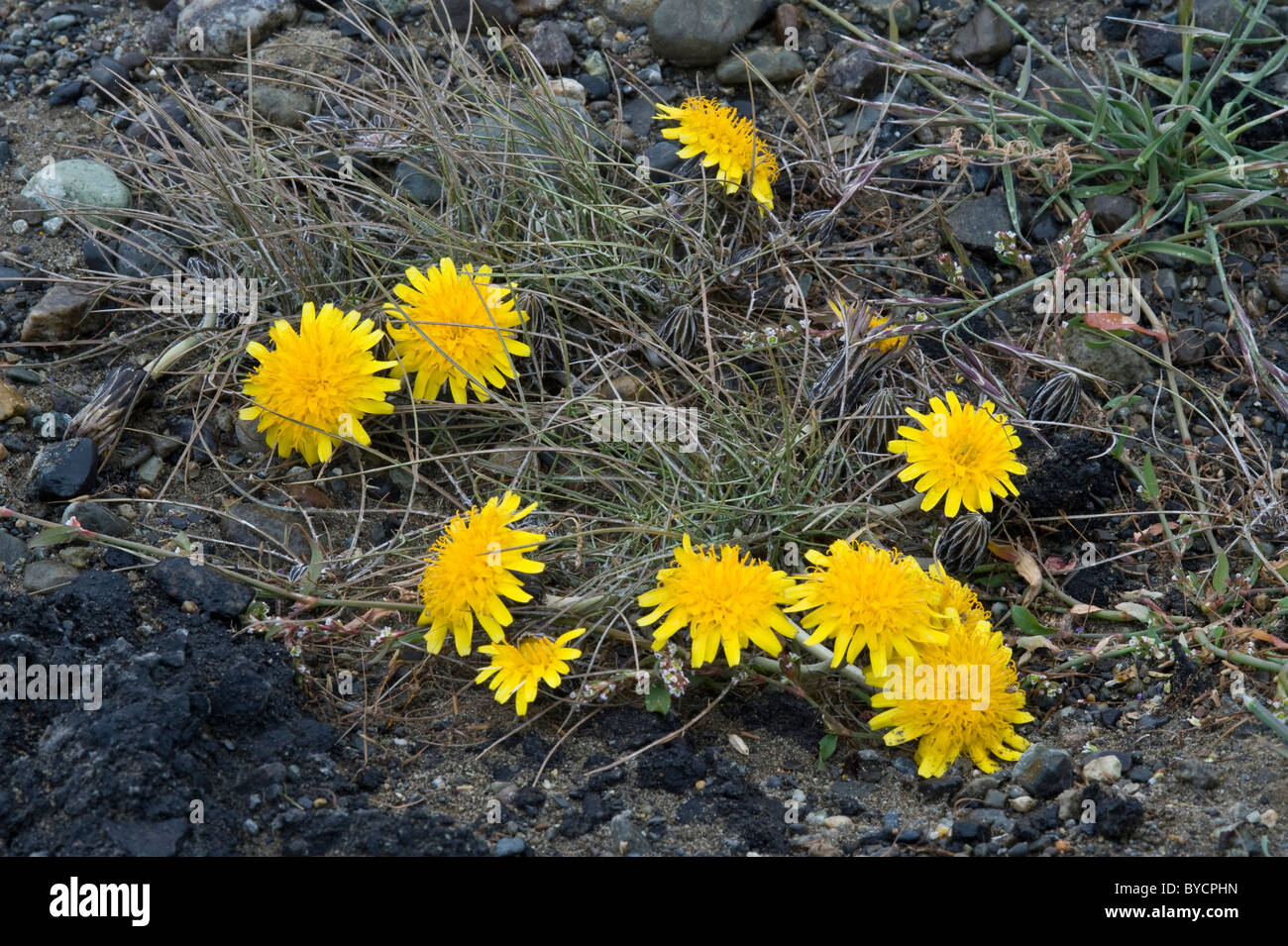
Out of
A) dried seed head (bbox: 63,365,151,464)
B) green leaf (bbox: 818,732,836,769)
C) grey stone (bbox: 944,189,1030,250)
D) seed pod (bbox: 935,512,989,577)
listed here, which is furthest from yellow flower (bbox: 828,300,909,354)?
dried seed head (bbox: 63,365,151,464)

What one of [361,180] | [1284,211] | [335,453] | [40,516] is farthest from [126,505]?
[1284,211]

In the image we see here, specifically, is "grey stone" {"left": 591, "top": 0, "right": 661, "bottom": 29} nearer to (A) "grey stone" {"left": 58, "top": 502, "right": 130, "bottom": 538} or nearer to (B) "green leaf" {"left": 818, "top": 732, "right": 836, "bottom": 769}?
(A) "grey stone" {"left": 58, "top": 502, "right": 130, "bottom": 538}

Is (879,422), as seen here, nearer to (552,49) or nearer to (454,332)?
(454,332)

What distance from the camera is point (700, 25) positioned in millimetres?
3660

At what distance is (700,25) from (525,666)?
93.1 inches

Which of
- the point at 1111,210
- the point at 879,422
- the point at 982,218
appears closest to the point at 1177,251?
the point at 1111,210

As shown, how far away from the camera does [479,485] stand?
2.79 metres

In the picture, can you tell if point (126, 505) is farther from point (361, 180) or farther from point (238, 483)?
point (361, 180)

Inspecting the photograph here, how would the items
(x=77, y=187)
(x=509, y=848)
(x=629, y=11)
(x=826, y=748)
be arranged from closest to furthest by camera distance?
(x=509, y=848), (x=826, y=748), (x=77, y=187), (x=629, y=11)

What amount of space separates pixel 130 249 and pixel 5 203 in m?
0.46

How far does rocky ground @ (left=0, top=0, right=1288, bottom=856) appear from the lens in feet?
6.41

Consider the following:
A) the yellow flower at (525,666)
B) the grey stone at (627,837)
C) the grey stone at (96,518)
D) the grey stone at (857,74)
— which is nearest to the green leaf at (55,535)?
the grey stone at (96,518)

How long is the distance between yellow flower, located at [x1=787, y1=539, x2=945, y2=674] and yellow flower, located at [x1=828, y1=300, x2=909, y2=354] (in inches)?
31.4

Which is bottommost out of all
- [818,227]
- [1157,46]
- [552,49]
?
[818,227]
